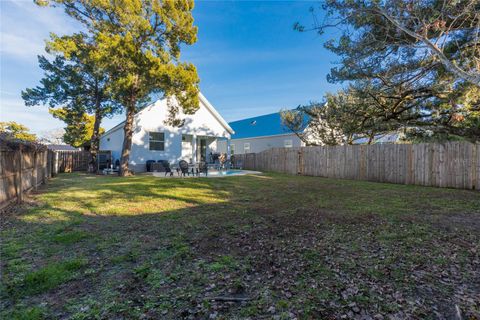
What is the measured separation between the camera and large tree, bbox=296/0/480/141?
6031mm

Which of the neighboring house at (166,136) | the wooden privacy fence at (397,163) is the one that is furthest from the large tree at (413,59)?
the neighboring house at (166,136)

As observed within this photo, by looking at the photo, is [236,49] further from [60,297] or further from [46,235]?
[60,297]

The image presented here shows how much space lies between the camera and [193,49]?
15.8 m

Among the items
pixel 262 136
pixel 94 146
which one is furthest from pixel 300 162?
pixel 94 146

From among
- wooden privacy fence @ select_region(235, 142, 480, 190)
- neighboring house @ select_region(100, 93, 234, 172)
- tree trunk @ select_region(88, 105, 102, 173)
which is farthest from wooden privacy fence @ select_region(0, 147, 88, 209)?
wooden privacy fence @ select_region(235, 142, 480, 190)

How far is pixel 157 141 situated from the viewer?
1816 cm

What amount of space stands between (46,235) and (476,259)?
7185 mm

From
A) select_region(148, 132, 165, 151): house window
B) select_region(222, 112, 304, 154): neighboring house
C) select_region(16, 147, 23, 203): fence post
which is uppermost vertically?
select_region(222, 112, 304, 154): neighboring house

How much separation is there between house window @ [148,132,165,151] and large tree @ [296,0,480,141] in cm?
1337

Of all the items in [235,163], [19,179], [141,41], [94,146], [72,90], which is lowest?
[19,179]

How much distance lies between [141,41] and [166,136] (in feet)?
22.9

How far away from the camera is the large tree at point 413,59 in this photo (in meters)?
6.03

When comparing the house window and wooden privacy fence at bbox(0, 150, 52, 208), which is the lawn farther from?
the house window

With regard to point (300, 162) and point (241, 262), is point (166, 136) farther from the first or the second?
point (241, 262)
